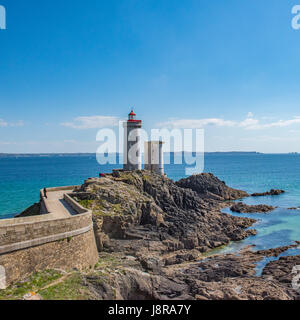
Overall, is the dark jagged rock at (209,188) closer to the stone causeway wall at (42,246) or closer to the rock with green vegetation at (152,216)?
the rock with green vegetation at (152,216)

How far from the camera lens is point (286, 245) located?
1118 inches

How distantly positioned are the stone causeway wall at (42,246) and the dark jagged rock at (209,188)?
40.4 m

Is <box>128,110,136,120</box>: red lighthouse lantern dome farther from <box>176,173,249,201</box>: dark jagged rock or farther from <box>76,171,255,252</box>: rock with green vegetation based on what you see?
<box>176,173,249,201</box>: dark jagged rock

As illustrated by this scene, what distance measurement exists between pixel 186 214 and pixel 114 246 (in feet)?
42.9

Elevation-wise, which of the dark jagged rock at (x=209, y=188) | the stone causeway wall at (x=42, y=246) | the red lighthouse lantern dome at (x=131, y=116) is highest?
the red lighthouse lantern dome at (x=131, y=116)

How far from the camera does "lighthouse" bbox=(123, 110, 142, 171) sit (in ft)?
120

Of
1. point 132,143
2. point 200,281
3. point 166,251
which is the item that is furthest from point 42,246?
point 132,143

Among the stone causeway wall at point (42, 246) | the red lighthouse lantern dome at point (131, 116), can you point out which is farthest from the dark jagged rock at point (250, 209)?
the stone causeway wall at point (42, 246)

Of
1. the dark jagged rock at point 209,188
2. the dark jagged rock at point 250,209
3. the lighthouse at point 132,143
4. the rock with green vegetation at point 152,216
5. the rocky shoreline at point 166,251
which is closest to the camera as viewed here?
the rocky shoreline at point 166,251

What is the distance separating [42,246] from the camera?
13.3 metres

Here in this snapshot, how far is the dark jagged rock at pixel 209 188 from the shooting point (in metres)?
54.8

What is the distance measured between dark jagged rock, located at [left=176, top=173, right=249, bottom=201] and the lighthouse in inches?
830

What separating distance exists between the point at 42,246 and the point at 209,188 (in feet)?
153
